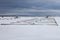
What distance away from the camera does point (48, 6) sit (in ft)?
4.71

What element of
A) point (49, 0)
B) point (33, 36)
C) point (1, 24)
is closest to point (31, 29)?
point (33, 36)

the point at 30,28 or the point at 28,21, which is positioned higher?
the point at 28,21

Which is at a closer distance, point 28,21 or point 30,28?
point 30,28

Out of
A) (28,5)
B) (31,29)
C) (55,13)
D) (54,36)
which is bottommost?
(54,36)

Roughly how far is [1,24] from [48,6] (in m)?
0.66

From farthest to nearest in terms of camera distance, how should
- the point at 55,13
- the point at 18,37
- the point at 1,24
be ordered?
the point at 55,13 → the point at 1,24 → the point at 18,37

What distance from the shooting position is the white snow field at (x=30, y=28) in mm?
1101

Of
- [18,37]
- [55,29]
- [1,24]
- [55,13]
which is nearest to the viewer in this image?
[18,37]

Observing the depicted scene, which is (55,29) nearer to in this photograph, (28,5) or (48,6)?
(48,6)

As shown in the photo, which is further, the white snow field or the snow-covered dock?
the snow-covered dock

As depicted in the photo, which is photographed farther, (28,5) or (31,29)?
(28,5)

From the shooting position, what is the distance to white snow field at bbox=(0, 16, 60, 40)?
1.10 meters

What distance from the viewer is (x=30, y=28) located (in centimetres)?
124

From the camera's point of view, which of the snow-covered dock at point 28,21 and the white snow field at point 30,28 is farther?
the snow-covered dock at point 28,21
